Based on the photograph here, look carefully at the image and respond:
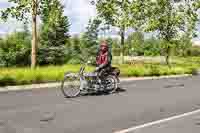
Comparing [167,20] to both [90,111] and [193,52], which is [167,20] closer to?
[90,111]

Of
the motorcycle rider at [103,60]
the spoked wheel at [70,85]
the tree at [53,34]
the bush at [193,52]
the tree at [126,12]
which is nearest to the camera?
the spoked wheel at [70,85]

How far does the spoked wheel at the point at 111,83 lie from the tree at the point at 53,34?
32.6 ft

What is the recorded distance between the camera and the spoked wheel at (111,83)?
15.3m

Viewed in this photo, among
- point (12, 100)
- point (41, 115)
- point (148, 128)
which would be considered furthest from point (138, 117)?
point (12, 100)

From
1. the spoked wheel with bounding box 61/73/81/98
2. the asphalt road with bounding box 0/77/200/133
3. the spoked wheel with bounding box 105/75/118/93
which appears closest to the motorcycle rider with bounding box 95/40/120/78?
the spoked wheel with bounding box 105/75/118/93

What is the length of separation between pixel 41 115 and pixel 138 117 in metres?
2.29

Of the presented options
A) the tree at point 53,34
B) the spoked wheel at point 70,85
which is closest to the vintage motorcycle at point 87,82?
the spoked wheel at point 70,85

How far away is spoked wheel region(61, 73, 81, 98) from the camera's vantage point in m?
14.0

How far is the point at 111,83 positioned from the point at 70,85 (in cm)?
191

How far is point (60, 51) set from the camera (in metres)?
44.9

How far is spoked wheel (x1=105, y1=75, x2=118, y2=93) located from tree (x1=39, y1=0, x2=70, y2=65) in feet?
32.6

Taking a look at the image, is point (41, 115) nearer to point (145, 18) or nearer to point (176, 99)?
point (176, 99)

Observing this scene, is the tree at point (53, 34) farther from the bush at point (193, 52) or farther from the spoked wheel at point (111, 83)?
the bush at point (193, 52)

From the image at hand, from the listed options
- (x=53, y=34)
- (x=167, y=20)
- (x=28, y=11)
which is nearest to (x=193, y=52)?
(x=53, y=34)
